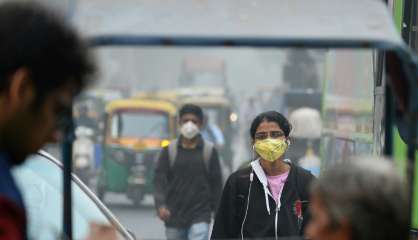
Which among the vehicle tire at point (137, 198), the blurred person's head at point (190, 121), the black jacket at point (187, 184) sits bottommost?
the vehicle tire at point (137, 198)

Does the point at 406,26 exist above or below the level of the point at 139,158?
above

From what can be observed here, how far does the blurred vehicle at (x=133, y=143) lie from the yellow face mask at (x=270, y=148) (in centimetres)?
1525

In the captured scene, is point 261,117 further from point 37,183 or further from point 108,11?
point 108,11

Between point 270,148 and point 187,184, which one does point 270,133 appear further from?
point 187,184

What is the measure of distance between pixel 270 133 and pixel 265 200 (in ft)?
1.78

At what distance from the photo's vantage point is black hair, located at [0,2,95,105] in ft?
7.90

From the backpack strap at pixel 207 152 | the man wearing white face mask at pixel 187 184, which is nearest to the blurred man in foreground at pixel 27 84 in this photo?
the man wearing white face mask at pixel 187 184

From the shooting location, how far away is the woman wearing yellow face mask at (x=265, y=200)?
609 centimetres

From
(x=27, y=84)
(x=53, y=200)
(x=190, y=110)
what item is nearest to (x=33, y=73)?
(x=27, y=84)

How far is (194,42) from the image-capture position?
3385 millimetres

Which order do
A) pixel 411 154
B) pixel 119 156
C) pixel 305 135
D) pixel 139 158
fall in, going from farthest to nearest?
pixel 305 135, pixel 119 156, pixel 139 158, pixel 411 154

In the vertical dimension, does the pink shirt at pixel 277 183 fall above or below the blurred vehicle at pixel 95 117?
above

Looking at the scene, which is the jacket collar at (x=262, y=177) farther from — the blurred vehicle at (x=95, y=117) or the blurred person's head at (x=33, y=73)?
the blurred vehicle at (x=95, y=117)

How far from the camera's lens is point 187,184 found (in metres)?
9.91
